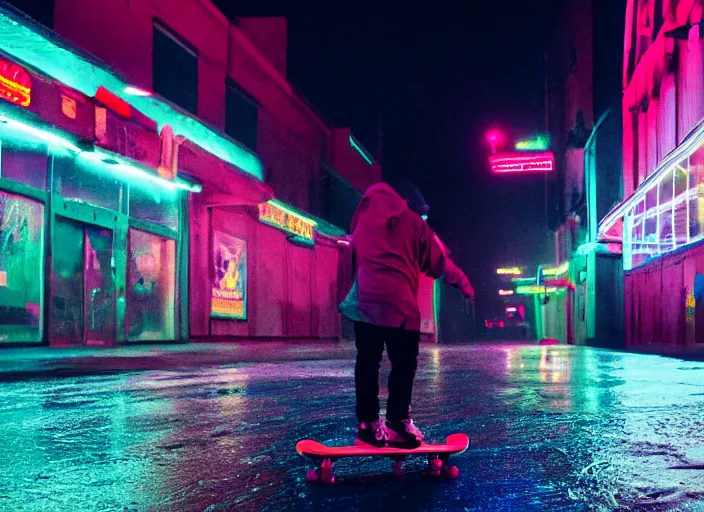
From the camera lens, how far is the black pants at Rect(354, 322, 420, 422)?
138 inches

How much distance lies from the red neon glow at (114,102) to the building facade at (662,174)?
11312 mm

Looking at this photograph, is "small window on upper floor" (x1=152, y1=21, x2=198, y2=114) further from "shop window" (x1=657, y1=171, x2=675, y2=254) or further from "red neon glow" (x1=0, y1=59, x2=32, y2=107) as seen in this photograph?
"shop window" (x1=657, y1=171, x2=675, y2=254)

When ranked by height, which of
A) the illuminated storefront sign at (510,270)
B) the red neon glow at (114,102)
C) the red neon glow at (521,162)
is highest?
the red neon glow at (521,162)

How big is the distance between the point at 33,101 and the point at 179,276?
764 cm

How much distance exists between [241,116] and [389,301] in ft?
66.2

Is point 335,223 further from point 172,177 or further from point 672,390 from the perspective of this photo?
point 672,390

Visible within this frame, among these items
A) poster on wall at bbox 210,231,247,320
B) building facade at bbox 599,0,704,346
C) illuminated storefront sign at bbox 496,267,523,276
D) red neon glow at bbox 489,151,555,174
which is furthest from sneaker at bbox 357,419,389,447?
illuminated storefront sign at bbox 496,267,523,276

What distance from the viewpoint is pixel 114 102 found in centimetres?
1424

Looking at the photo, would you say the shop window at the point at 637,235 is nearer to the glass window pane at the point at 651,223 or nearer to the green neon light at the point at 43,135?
the glass window pane at the point at 651,223

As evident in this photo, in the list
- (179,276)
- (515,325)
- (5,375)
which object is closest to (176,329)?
(179,276)

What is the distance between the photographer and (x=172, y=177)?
53.9 feet

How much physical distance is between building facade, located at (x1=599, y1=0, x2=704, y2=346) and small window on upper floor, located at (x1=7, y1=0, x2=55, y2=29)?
12403mm

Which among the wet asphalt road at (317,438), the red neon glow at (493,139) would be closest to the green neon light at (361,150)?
the red neon glow at (493,139)

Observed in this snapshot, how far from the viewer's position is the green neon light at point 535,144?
3656 centimetres
